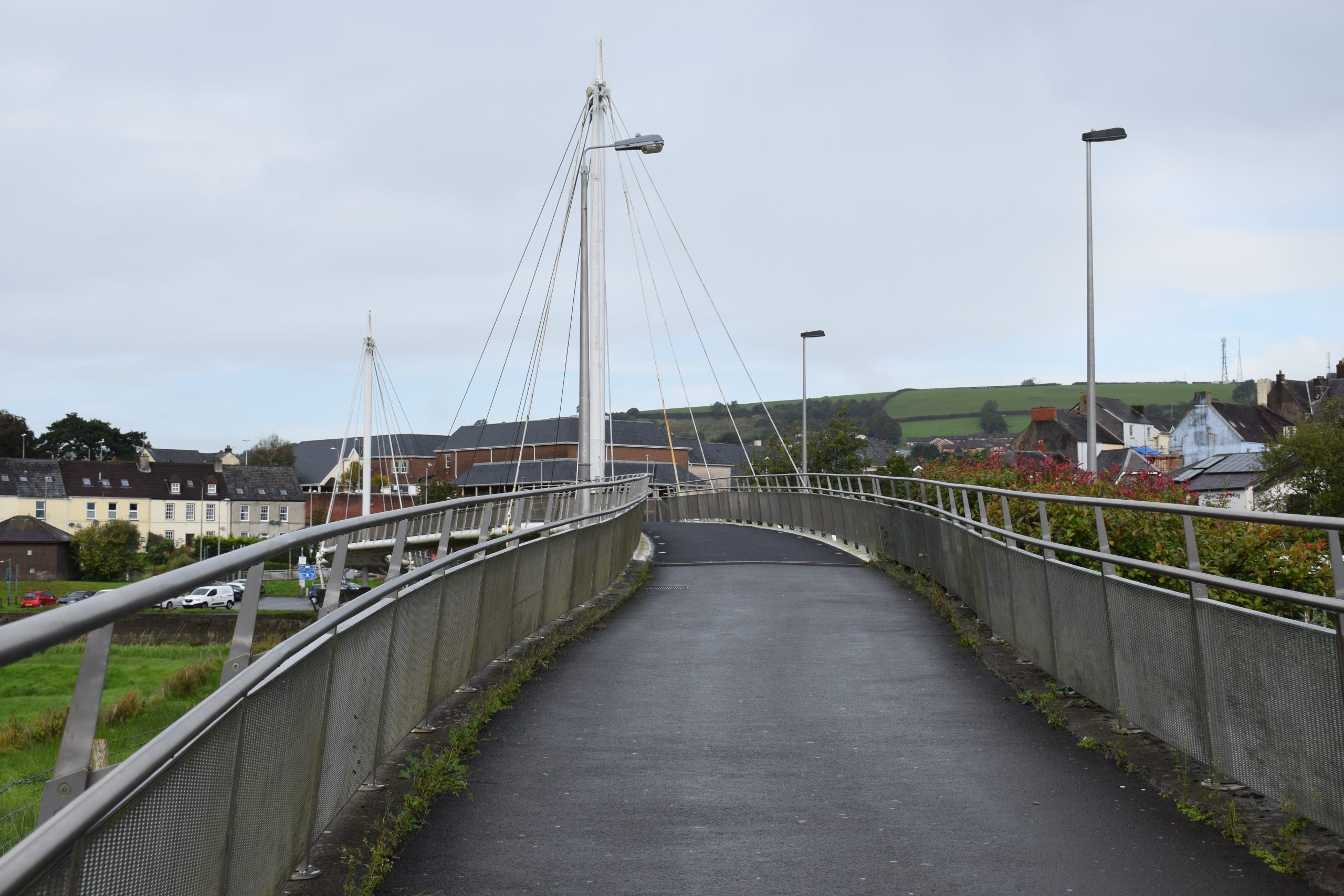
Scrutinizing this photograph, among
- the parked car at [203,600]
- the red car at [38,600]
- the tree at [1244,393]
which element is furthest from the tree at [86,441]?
the tree at [1244,393]

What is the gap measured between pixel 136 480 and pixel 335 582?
122 meters

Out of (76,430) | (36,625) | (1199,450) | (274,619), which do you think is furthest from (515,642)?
(76,430)

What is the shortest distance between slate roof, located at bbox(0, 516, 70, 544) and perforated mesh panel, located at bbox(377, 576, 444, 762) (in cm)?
8984

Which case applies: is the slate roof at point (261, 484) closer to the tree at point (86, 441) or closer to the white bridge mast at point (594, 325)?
the tree at point (86, 441)

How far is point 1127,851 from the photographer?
5.48 metres

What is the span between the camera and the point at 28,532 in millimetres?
89562

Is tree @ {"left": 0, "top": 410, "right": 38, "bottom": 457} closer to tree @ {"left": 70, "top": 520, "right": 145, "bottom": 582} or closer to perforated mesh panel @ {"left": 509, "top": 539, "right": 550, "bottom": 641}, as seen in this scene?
tree @ {"left": 70, "top": 520, "right": 145, "bottom": 582}

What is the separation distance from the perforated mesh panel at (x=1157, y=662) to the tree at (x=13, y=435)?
123106mm

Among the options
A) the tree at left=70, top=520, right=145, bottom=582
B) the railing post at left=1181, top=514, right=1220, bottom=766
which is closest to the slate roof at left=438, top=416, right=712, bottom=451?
the tree at left=70, top=520, right=145, bottom=582

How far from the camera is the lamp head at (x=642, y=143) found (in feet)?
83.3

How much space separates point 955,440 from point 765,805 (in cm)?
17479

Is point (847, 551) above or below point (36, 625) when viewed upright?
below

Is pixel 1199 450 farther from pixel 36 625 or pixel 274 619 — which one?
pixel 36 625

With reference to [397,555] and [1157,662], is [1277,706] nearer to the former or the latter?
[1157,662]
